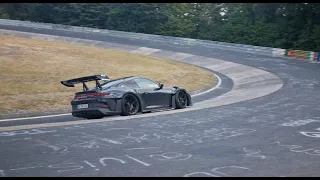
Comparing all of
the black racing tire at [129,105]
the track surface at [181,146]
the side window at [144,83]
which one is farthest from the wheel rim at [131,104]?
the track surface at [181,146]

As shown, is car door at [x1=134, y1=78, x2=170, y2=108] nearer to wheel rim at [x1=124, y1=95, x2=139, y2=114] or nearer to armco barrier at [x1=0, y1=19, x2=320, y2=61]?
wheel rim at [x1=124, y1=95, x2=139, y2=114]

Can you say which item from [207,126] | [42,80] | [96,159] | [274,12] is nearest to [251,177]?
[96,159]

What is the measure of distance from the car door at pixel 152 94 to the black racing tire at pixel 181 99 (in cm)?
47

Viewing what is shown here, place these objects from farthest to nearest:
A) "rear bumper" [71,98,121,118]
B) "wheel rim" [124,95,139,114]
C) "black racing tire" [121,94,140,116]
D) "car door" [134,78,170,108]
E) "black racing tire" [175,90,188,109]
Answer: "black racing tire" [175,90,188,109] → "car door" [134,78,170,108] → "wheel rim" [124,95,139,114] → "black racing tire" [121,94,140,116] → "rear bumper" [71,98,121,118]

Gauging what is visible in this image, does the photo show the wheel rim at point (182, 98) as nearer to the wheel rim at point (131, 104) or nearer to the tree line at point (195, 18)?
the wheel rim at point (131, 104)

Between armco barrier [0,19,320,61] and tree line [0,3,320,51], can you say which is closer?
armco barrier [0,19,320,61]

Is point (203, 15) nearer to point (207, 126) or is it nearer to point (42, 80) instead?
point (42, 80)

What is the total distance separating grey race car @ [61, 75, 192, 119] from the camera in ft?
41.7

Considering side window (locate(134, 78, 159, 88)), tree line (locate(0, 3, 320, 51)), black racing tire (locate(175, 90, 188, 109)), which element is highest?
tree line (locate(0, 3, 320, 51))

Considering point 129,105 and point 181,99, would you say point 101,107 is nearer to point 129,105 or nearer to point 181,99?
point 129,105

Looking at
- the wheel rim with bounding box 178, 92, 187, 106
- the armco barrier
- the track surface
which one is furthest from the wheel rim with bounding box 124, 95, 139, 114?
the armco barrier

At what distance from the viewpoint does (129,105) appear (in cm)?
1334

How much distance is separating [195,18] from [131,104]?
52.0m

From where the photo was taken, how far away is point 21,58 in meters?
27.0
